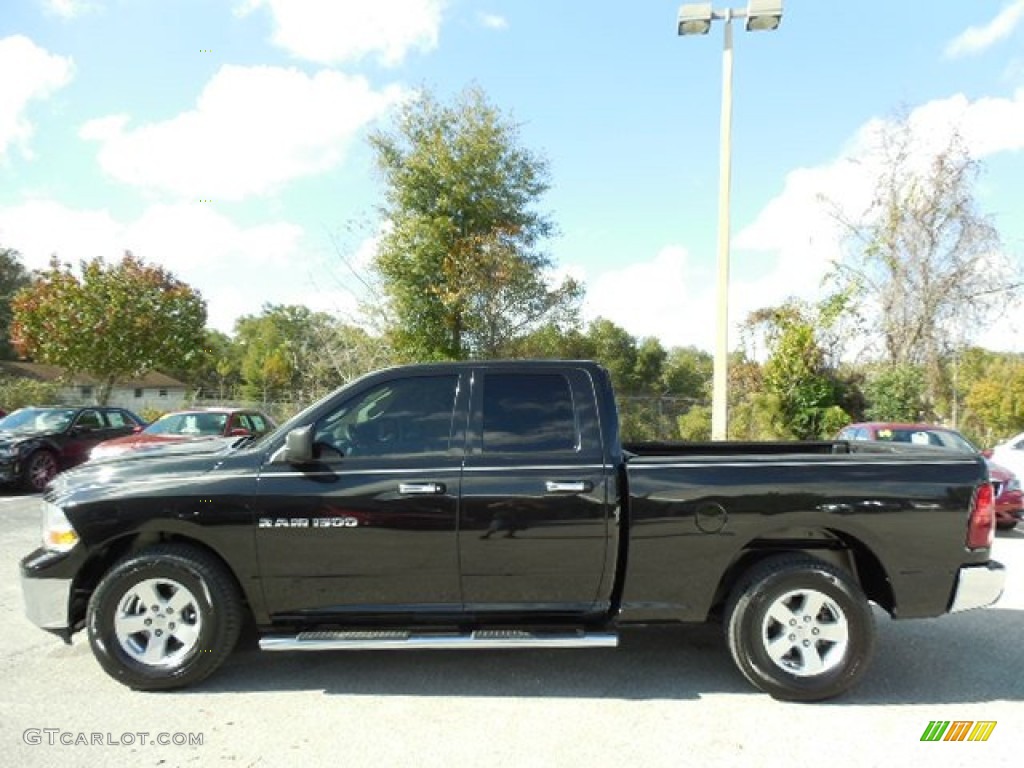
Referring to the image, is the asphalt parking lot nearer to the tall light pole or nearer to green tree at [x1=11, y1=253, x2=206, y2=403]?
the tall light pole

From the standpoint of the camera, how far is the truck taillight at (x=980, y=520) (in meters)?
3.97

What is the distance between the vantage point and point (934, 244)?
20219 mm

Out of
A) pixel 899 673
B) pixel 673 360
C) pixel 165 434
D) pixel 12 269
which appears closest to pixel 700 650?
pixel 899 673

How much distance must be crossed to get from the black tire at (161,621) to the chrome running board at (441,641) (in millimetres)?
338

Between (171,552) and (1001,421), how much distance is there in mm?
29590

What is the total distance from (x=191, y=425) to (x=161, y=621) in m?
7.75

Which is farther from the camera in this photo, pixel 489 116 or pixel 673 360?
pixel 673 360

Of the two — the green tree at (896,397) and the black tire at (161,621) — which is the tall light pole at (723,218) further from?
the black tire at (161,621)

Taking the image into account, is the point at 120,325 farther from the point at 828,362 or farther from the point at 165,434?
the point at 828,362

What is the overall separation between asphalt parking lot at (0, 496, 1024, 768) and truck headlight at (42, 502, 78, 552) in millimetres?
830

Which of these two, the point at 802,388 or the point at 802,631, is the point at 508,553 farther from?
the point at 802,388

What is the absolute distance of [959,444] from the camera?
32.7ft

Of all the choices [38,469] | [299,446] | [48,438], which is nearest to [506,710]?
[299,446]

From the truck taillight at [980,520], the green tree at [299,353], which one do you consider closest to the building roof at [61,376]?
the green tree at [299,353]
